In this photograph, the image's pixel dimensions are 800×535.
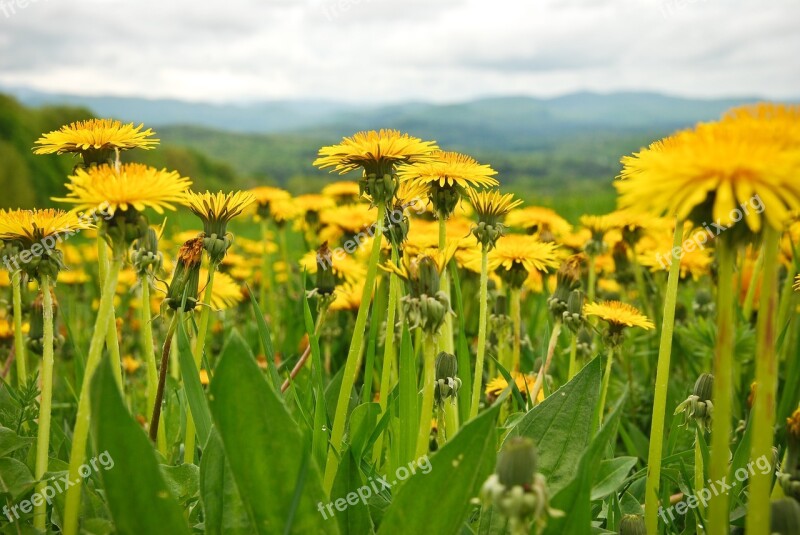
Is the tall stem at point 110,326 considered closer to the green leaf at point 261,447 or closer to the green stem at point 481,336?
the green leaf at point 261,447

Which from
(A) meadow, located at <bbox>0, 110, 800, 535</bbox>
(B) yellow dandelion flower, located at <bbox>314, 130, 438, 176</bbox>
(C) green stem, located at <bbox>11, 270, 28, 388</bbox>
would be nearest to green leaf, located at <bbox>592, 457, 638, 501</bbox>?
(A) meadow, located at <bbox>0, 110, 800, 535</bbox>

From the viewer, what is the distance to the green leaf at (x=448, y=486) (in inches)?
50.3

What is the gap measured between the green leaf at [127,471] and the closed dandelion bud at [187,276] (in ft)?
2.29

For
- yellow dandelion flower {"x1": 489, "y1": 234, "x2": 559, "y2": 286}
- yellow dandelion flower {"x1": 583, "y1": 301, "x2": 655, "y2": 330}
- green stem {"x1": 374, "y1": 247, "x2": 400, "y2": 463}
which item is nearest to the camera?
green stem {"x1": 374, "y1": 247, "x2": 400, "y2": 463}

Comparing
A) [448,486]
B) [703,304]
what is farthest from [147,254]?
[703,304]

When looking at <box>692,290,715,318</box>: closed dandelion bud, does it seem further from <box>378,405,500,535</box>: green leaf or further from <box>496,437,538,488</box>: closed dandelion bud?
<box>496,437,538,488</box>: closed dandelion bud

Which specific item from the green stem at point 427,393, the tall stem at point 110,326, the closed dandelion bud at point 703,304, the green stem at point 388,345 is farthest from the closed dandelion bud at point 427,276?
the closed dandelion bud at point 703,304

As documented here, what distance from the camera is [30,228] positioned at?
1.65 metres

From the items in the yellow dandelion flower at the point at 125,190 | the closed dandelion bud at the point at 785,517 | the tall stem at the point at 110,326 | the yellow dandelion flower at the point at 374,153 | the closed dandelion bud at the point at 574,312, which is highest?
the yellow dandelion flower at the point at 374,153

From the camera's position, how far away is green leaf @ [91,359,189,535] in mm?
1193

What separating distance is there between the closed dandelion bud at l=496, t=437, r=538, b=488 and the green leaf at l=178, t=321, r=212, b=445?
794 millimetres

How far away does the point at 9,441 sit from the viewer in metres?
1.69

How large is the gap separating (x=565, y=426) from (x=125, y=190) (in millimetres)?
1259

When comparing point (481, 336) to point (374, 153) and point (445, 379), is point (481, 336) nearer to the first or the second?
point (445, 379)
